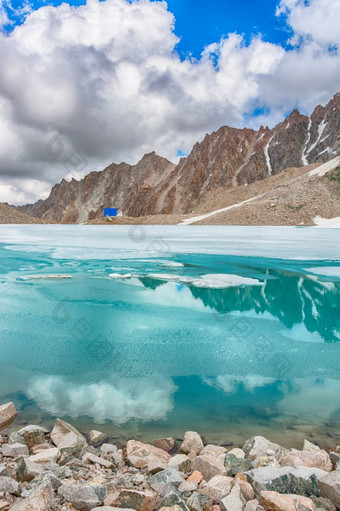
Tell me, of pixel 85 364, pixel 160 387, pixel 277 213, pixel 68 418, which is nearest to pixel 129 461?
pixel 68 418

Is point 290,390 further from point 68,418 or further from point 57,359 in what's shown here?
point 57,359

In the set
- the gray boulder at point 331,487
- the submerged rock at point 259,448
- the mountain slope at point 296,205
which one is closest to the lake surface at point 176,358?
the submerged rock at point 259,448

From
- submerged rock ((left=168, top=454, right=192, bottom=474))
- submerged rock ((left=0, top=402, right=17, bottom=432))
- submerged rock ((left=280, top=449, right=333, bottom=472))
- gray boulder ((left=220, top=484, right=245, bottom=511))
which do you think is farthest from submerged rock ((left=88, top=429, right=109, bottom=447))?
submerged rock ((left=280, top=449, right=333, bottom=472))

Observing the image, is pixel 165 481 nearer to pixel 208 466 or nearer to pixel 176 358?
pixel 208 466

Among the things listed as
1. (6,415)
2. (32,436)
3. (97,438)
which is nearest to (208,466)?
(97,438)

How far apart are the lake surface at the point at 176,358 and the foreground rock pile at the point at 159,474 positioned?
1.40ft

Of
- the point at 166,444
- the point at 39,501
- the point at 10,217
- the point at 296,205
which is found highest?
the point at 296,205

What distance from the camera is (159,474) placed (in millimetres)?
3432

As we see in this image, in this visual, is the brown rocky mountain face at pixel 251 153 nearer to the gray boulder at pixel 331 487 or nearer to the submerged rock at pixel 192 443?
the submerged rock at pixel 192 443

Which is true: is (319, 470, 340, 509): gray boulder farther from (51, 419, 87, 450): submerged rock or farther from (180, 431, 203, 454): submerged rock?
(51, 419, 87, 450): submerged rock

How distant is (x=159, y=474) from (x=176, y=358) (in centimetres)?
317

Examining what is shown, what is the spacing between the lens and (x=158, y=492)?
10.6 feet

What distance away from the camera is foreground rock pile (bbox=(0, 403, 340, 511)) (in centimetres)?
298

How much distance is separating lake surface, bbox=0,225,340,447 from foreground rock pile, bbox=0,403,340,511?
0.43 meters
